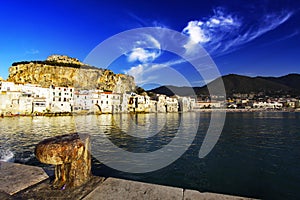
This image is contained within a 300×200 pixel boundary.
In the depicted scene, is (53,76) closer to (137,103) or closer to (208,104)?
(137,103)

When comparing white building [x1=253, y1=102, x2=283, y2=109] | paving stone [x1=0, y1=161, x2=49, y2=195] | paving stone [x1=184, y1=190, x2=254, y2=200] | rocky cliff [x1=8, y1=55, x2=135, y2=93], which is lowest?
paving stone [x1=184, y1=190, x2=254, y2=200]

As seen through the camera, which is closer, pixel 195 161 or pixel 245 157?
pixel 195 161

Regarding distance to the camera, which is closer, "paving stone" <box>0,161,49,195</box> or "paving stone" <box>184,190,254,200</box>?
"paving stone" <box>184,190,254,200</box>

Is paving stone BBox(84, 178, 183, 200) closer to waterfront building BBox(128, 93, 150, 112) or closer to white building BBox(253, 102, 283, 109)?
waterfront building BBox(128, 93, 150, 112)

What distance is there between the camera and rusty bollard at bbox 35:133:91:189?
3148mm

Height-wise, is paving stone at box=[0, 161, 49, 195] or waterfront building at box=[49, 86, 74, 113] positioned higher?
waterfront building at box=[49, 86, 74, 113]

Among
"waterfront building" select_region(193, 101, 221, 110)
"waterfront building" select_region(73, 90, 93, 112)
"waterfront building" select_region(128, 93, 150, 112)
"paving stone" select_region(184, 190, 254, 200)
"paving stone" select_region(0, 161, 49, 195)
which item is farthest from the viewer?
"waterfront building" select_region(193, 101, 221, 110)

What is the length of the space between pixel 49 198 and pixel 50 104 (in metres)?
58.0

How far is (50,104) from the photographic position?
53.7 m

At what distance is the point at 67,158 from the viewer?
322cm

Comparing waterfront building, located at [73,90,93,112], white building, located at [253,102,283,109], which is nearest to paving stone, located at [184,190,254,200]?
waterfront building, located at [73,90,93,112]

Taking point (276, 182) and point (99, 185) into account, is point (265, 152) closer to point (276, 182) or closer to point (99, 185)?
point (276, 182)

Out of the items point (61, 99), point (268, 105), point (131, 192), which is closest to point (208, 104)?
point (268, 105)

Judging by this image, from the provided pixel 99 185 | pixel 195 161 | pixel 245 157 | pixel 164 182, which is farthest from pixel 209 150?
pixel 99 185
